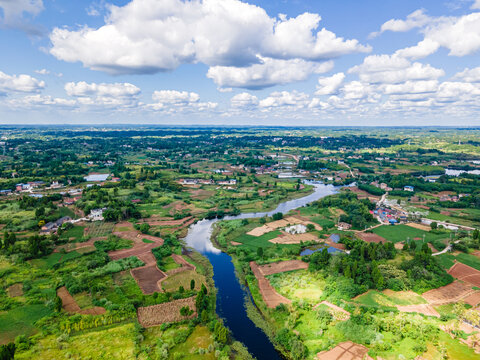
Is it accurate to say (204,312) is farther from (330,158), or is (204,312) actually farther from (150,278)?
(330,158)

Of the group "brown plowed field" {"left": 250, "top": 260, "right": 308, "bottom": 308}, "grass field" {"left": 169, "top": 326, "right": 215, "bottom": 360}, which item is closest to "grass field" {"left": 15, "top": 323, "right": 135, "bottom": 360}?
"grass field" {"left": 169, "top": 326, "right": 215, "bottom": 360}

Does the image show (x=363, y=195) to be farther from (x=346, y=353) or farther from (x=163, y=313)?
(x=163, y=313)

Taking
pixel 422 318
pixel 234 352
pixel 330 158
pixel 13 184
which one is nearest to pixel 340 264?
pixel 422 318

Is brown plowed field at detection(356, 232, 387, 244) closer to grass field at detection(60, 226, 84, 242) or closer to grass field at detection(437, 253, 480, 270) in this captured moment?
grass field at detection(437, 253, 480, 270)

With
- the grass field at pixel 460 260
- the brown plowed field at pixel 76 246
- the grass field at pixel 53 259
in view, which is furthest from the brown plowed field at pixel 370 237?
the grass field at pixel 53 259

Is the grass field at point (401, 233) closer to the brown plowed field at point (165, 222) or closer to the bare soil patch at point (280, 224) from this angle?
the bare soil patch at point (280, 224)

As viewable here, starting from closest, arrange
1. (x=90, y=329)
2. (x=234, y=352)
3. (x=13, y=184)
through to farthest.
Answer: (x=234, y=352) → (x=90, y=329) → (x=13, y=184)

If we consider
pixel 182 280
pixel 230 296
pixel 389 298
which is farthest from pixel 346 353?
pixel 182 280
